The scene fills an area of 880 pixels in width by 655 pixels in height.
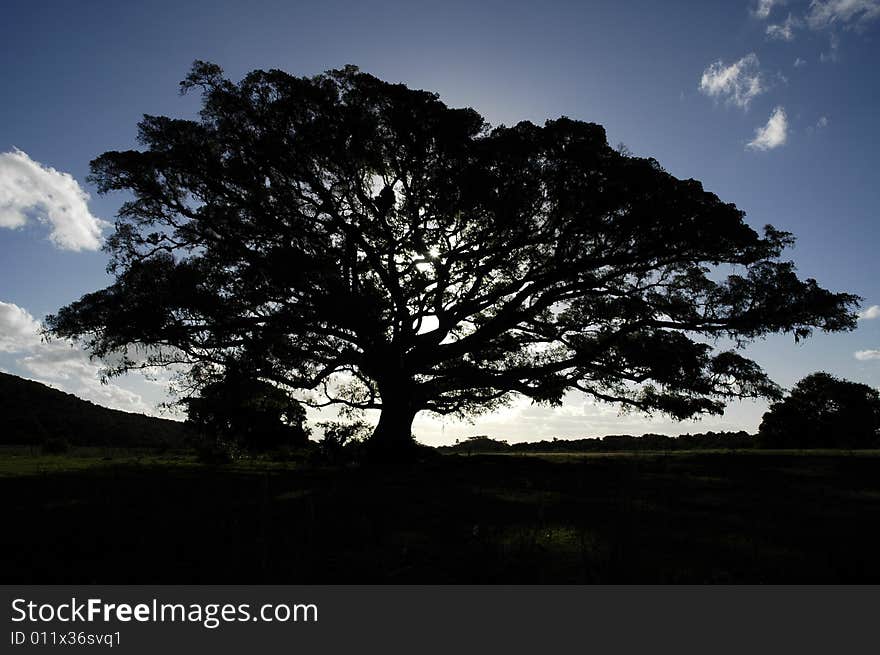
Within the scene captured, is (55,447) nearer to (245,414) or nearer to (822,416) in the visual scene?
(245,414)

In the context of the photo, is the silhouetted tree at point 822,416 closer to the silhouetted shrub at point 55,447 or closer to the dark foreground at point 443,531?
the dark foreground at point 443,531

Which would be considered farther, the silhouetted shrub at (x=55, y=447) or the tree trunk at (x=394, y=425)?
the silhouetted shrub at (x=55, y=447)

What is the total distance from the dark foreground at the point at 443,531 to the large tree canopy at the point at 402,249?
697cm

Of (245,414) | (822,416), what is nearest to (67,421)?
(245,414)

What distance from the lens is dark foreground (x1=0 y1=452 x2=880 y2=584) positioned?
205 inches

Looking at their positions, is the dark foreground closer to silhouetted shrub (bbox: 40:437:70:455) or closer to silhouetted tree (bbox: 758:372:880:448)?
silhouetted shrub (bbox: 40:437:70:455)

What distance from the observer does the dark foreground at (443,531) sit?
5.20 metres

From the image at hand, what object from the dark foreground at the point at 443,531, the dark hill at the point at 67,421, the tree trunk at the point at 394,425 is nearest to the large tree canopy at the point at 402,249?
the tree trunk at the point at 394,425

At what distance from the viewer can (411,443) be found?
66.9ft

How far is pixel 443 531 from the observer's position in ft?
22.9

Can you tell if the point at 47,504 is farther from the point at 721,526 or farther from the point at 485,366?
the point at 485,366

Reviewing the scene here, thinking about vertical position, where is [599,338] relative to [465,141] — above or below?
below
